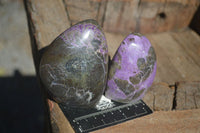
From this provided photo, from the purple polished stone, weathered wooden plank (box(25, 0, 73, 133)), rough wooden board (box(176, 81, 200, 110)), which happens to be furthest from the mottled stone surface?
rough wooden board (box(176, 81, 200, 110))

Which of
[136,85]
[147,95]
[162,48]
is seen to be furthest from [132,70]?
[162,48]

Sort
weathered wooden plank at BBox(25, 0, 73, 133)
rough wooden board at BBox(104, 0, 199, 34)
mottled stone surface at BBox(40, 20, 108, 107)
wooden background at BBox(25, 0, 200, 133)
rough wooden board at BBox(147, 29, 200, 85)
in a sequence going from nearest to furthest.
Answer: mottled stone surface at BBox(40, 20, 108, 107)
wooden background at BBox(25, 0, 200, 133)
weathered wooden plank at BBox(25, 0, 73, 133)
rough wooden board at BBox(147, 29, 200, 85)
rough wooden board at BBox(104, 0, 199, 34)

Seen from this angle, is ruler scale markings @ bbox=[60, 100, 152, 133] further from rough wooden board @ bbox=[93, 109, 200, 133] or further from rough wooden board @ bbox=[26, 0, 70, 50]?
rough wooden board @ bbox=[26, 0, 70, 50]

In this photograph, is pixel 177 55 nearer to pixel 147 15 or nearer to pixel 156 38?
pixel 156 38

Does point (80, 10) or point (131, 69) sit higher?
point (80, 10)

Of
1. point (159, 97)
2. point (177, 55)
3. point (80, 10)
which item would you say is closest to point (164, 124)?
point (159, 97)

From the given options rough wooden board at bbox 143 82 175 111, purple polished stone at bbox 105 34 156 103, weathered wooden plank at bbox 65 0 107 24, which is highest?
weathered wooden plank at bbox 65 0 107 24
